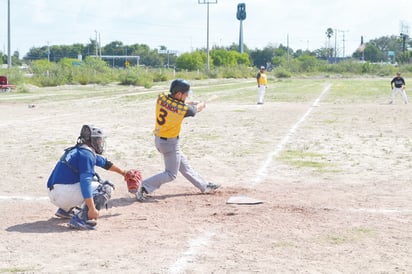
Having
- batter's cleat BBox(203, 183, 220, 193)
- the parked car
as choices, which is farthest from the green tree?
batter's cleat BBox(203, 183, 220, 193)

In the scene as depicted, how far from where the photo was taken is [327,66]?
5005 inches

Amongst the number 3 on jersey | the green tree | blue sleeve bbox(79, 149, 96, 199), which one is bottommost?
blue sleeve bbox(79, 149, 96, 199)

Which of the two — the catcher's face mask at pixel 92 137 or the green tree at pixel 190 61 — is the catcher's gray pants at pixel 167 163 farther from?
the green tree at pixel 190 61

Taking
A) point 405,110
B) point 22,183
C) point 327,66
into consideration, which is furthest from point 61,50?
point 22,183

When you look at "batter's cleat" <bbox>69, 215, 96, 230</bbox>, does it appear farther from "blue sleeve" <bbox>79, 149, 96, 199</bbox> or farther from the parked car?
the parked car

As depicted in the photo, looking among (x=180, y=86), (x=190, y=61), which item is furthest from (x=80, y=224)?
(x=190, y=61)

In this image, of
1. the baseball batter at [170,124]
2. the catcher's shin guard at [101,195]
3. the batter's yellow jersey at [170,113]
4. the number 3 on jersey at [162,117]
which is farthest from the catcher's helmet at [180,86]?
the catcher's shin guard at [101,195]

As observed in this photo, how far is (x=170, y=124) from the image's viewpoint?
878 centimetres

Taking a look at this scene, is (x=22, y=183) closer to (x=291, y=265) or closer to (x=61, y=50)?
(x=291, y=265)

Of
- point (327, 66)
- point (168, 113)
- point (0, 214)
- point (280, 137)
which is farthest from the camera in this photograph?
point (327, 66)

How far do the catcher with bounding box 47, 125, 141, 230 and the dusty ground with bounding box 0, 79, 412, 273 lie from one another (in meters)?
0.19

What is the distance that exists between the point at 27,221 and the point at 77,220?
750mm

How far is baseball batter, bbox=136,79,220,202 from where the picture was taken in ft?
28.5

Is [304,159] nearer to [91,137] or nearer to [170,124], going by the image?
[170,124]
